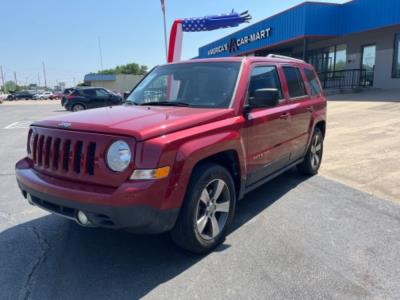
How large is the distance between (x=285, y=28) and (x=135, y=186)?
22750 millimetres

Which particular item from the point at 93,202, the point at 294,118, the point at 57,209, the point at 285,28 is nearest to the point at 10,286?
the point at 57,209

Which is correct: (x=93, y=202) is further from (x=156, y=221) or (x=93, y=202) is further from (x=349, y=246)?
(x=349, y=246)

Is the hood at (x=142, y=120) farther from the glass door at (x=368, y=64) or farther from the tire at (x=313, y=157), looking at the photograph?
the glass door at (x=368, y=64)

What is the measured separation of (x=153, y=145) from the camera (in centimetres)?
280

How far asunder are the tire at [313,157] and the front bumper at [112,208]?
3564mm

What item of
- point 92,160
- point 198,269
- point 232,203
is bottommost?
point 198,269

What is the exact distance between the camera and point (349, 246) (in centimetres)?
356

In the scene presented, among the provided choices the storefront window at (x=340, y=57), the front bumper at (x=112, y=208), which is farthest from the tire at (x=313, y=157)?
the storefront window at (x=340, y=57)

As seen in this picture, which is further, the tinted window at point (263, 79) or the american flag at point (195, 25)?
the american flag at point (195, 25)

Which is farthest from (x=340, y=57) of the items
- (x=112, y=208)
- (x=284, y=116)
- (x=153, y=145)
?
(x=112, y=208)

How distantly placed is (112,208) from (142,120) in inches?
33.5

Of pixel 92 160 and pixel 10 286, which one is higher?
pixel 92 160

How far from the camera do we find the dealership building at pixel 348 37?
1862 cm

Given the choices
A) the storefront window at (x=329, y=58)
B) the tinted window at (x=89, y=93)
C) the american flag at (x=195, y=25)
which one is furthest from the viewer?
the storefront window at (x=329, y=58)
